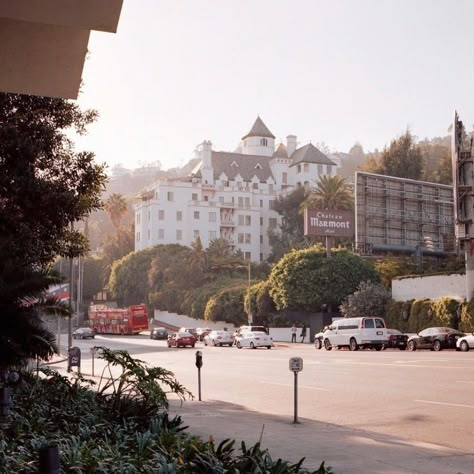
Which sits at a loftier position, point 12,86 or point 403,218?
point 403,218

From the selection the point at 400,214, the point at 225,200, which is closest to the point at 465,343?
the point at 400,214

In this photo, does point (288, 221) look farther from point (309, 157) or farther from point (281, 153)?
point (281, 153)

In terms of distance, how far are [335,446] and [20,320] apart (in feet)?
16.8

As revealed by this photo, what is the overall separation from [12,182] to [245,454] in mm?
9446

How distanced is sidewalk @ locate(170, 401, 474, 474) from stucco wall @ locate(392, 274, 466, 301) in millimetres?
37224

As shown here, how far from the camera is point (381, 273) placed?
6291 centimetres

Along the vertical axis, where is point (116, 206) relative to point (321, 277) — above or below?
above

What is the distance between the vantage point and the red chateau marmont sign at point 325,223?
65.0m

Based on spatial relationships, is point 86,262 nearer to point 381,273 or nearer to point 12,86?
point 381,273

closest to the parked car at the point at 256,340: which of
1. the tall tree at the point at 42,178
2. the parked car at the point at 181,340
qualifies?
the parked car at the point at 181,340

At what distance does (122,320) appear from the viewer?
81.6 m

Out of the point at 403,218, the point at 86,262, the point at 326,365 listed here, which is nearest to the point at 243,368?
the point at 326,365

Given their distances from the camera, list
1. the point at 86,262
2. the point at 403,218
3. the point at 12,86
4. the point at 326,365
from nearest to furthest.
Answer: the point at 12,86, the point at 326,365, the point at 403,218, the point at 86,262

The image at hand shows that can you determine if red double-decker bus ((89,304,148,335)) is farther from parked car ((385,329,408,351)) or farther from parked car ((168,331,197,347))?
parked car ((385,329,408,351))
